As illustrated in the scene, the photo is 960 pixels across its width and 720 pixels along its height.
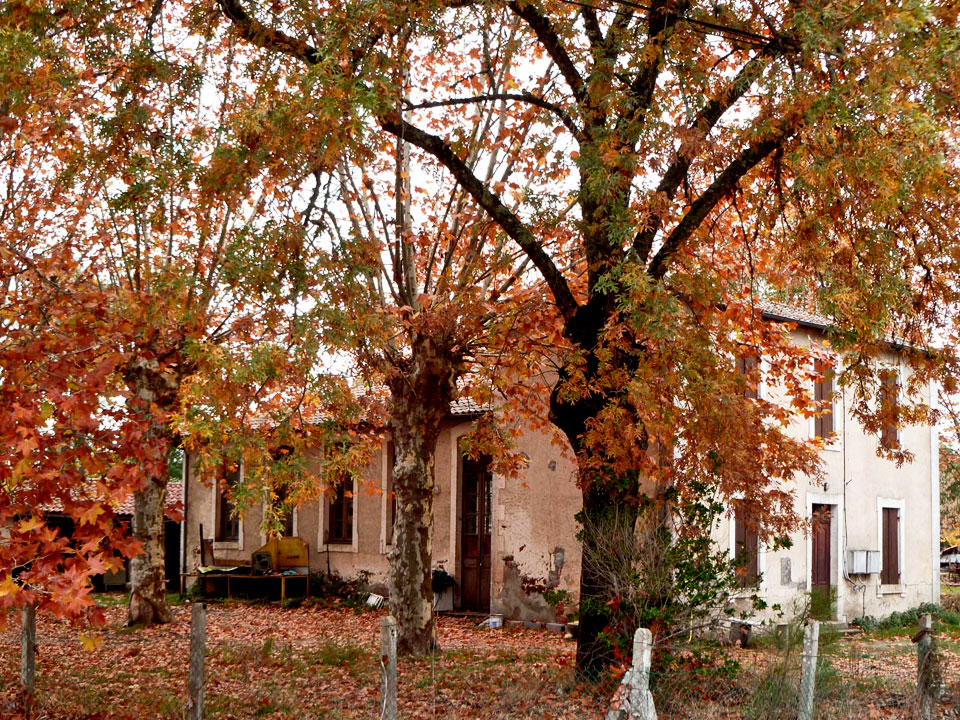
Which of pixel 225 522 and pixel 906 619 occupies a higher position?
pixel 225 522

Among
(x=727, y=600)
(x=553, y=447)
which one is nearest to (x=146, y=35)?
(x=727, y=600)

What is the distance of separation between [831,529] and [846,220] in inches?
441

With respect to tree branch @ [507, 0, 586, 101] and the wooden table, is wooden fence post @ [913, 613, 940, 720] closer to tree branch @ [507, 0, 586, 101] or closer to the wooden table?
tree branch @ [507, 0, 586, 101]

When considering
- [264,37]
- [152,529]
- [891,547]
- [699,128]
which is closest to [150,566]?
[152,529]

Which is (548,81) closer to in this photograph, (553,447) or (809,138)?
(809,138)

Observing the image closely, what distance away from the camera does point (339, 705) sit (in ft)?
32.1

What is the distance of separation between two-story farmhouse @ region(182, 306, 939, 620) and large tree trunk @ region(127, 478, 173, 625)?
1.00 metres

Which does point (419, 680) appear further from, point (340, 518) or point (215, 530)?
point (215, 530)

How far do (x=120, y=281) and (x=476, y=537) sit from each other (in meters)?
7.77

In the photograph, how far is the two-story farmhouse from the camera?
17266mm

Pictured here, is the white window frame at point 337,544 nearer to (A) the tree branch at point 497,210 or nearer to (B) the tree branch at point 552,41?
(A) the tree branch at point 497,210

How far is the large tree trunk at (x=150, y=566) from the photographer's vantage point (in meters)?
16.3

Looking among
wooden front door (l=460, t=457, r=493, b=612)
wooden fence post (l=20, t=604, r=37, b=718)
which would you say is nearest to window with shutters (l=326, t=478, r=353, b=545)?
wooden front door (l=460, t=457, r=493, b=612)

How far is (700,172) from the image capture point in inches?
467
